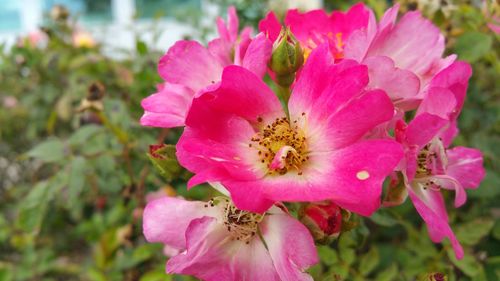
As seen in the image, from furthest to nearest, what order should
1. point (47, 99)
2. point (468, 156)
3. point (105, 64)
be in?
→ point (47, 99) → point (105, 64) → point (468, 156)

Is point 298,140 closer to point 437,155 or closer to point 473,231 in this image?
point 437,155

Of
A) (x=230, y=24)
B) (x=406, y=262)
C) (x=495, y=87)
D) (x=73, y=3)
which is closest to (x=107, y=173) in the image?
(x=230, y=24)

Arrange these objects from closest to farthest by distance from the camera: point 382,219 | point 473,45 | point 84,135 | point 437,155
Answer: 1. point 437,155
2. point 382,219
3. point 473,45
4. point 84,135

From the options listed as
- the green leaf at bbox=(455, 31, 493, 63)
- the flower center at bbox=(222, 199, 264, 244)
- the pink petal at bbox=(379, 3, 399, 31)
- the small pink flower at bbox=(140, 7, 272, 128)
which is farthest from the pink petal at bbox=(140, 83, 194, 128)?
the green leaf at bbox=(455, 31, 493, 63)

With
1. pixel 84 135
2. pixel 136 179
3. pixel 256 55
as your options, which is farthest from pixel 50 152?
pixel 256 55

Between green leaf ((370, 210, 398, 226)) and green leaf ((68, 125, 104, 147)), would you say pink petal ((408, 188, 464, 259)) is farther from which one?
green leaf ((68, 125, 104, 147))

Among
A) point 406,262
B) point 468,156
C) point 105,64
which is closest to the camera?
point 468,156

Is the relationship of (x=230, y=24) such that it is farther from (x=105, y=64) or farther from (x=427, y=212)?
(x=105, y=64)
